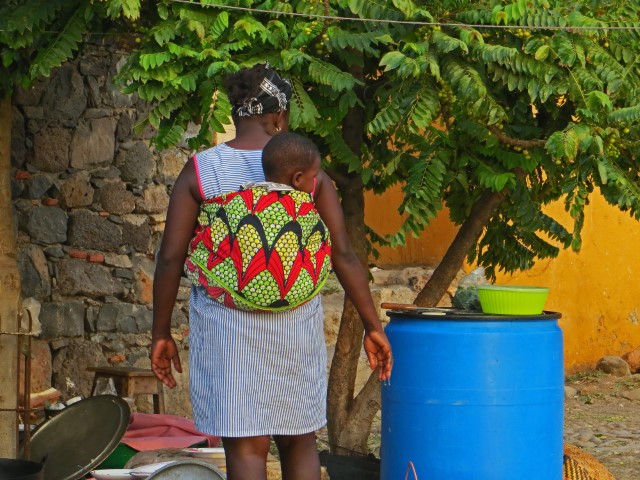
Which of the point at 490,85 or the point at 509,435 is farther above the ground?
the point at 490,85

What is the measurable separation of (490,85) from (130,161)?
9.89ft

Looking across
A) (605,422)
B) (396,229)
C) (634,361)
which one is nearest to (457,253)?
(605,422)

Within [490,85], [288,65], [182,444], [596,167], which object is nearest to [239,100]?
[288,65]

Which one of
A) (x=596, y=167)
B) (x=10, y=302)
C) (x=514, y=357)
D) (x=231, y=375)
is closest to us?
(x=231, y=375)

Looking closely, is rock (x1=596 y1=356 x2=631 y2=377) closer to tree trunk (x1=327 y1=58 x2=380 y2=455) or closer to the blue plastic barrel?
tree trunk (x1=327 y1=58 x2=380 y2=455)

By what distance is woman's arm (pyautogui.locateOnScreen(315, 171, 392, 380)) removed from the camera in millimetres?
3473

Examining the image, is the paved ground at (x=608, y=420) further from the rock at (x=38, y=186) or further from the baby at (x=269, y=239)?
the rock at (x=38, y=186)

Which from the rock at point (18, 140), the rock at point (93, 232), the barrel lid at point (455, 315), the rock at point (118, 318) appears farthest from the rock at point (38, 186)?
the barrel lid at point (455, 315)

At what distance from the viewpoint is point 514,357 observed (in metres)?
4.13

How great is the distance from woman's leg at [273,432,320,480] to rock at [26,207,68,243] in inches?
142

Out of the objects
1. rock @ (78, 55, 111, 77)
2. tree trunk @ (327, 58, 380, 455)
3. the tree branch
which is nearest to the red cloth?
tree trunk @ (327, 58, 380, 455)

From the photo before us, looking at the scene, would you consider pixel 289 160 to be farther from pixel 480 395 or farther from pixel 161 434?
pixel 161 434

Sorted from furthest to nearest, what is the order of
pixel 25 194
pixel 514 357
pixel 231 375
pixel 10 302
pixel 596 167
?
pixel 25 194 → pixel 10 302 → pixel 596 167 → pixel 514 357 → pixel 231 375

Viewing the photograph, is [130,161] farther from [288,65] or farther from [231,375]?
[231,375]
